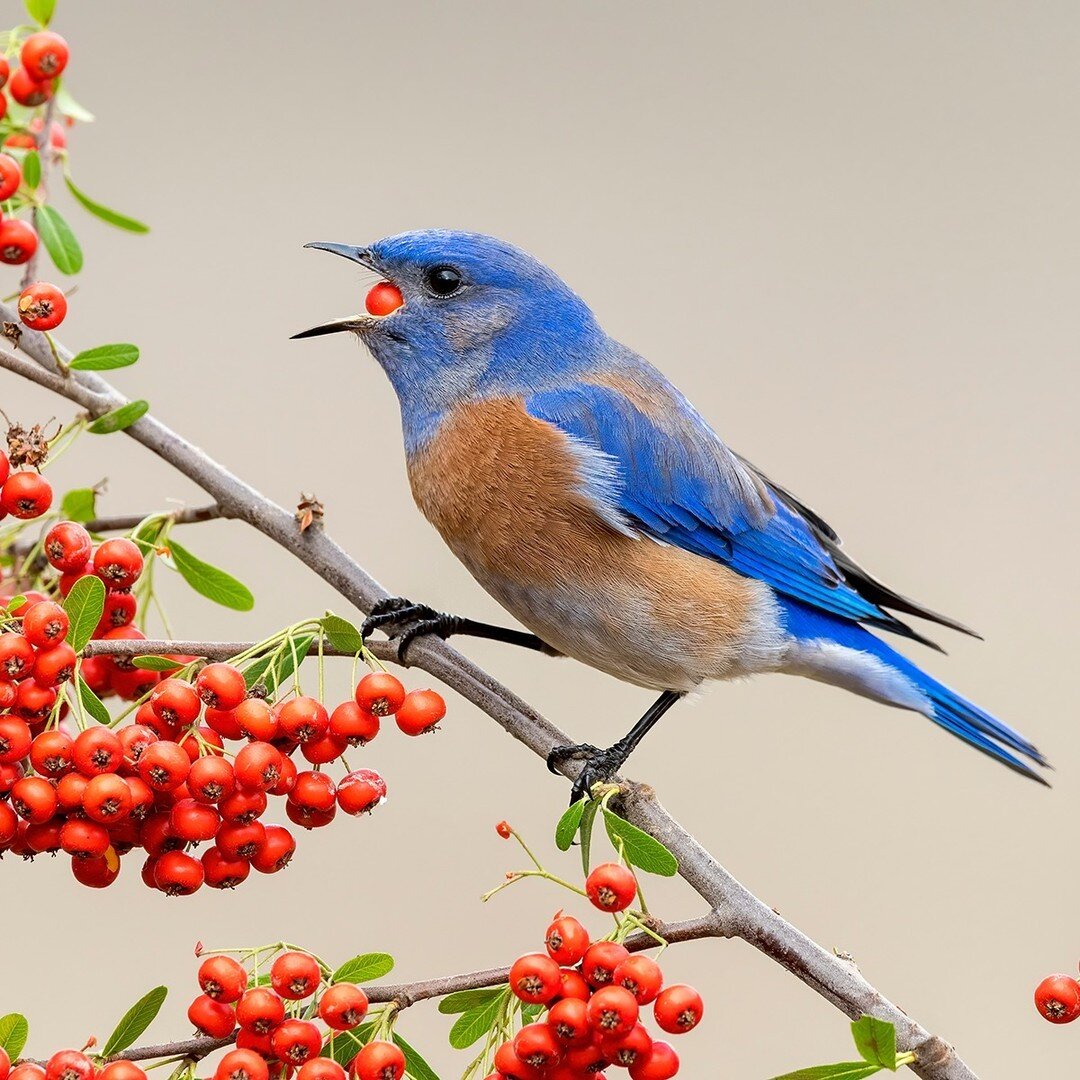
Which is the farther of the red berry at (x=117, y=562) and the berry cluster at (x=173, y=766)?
the red berry at (x=117, y=562)

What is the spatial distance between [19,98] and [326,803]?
115cm

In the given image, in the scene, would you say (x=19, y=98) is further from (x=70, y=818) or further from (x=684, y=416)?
(x=684, y=416)

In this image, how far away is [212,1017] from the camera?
1419mm

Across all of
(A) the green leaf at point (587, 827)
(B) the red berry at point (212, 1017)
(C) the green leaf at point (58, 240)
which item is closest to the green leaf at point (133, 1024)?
(B) the red berry at point (212, 1017)

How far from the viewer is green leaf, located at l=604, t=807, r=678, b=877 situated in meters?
1.50

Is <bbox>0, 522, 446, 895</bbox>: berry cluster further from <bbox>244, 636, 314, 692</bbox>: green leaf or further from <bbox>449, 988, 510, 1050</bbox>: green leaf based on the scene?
<bbox>449, 988, 510, 1050</bbox>: green leaf

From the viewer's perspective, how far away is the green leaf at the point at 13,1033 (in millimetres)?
1384

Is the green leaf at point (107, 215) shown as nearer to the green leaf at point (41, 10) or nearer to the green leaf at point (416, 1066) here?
the green leaf at point (41, 10)

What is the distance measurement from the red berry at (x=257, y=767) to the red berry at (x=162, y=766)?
61 millimetres

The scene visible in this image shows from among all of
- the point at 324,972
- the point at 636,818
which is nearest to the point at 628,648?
the point at 636,818

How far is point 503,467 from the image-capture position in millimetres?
2430

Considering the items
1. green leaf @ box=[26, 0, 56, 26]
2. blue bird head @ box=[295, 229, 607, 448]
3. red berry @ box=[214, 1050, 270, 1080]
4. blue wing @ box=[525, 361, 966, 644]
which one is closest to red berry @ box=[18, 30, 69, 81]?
green leaf @ box=[26, 0, 56, 26]

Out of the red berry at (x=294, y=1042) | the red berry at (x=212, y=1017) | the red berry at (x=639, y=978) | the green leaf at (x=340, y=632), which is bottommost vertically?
the red berry at (x=212, y=1017)

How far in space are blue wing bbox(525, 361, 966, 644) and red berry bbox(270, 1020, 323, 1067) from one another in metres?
1.25
